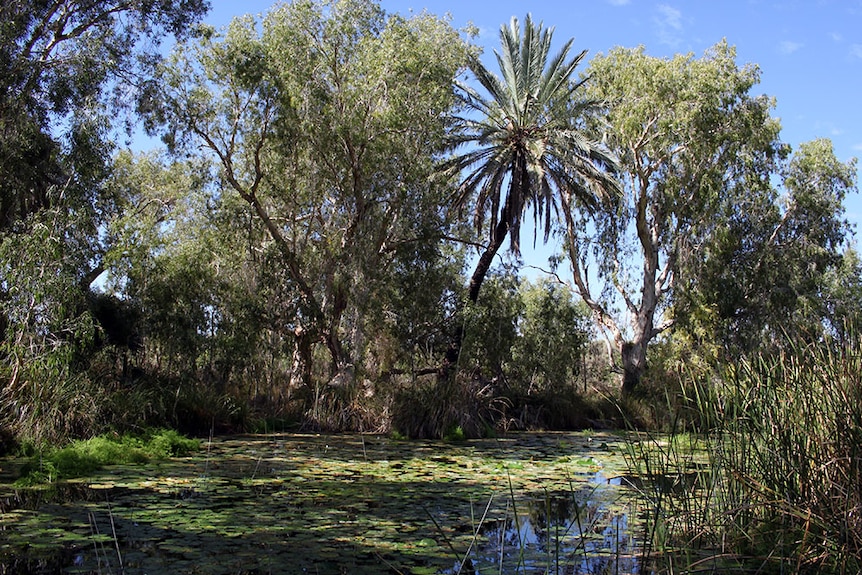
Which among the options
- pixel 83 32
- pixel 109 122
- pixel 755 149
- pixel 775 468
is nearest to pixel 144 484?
pixel 775 468

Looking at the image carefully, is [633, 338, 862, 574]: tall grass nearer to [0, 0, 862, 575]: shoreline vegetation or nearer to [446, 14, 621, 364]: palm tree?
[0, 0, 862, 575]: shoreline vegetation

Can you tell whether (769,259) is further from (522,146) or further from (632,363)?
(522,146)

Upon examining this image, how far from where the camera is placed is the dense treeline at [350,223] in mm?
13203

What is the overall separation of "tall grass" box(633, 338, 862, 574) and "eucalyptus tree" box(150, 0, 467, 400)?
13.0 meters

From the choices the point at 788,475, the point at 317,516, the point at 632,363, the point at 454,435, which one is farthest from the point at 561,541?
the point at 632,363

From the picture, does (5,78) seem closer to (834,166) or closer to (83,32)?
(83,32)

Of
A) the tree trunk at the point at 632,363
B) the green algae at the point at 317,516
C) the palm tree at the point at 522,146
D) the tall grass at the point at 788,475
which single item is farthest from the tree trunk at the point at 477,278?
the tall grass at the point at 788,475

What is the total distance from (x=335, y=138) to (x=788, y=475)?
14.7 m

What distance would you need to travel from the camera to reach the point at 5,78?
1270cm

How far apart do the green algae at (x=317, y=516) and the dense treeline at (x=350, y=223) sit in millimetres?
2945

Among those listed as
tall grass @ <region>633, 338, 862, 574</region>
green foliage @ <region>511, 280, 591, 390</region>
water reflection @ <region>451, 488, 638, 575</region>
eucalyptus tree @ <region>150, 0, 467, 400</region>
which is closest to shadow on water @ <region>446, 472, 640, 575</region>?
water reflection @ <region>451, 488, 638, 575</region>

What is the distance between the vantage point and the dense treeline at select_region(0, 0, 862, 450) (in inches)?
520

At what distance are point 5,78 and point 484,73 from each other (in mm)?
13356

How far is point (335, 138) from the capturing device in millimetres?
17562
